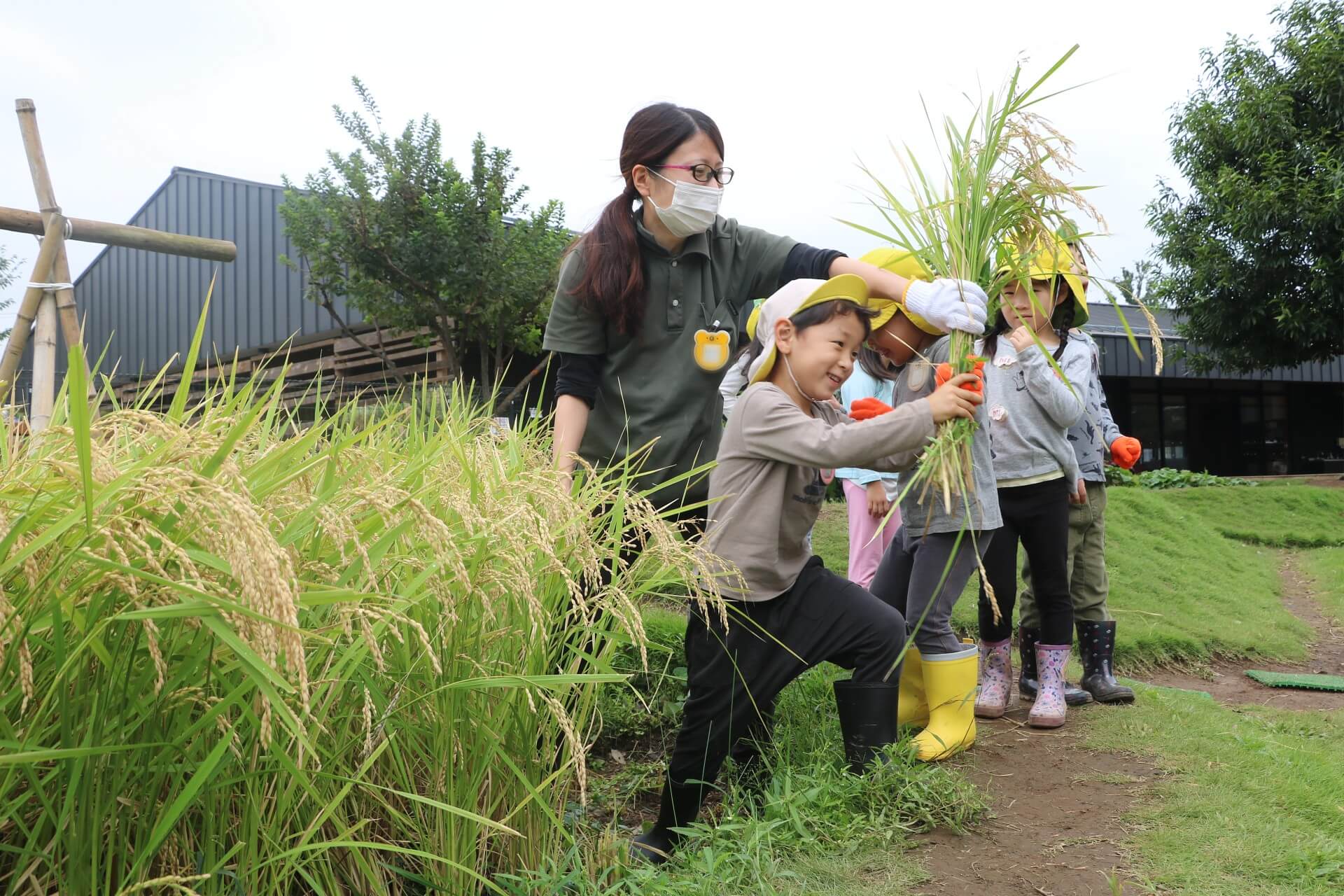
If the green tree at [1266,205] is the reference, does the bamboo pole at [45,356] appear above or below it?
below

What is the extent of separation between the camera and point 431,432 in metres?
3.07

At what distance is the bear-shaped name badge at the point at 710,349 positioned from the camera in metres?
2.96

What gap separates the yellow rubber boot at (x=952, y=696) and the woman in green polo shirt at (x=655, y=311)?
3.01ft

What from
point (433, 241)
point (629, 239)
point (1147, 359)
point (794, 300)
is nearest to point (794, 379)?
point (794, 300)

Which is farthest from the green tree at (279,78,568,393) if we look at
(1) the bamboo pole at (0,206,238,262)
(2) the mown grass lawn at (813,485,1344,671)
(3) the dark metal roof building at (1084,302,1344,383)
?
(3) the dark metal roof building at (1084,302,1344,383)

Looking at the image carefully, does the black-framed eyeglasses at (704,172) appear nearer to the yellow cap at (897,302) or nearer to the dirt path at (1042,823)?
the yellow cap at (897,302)

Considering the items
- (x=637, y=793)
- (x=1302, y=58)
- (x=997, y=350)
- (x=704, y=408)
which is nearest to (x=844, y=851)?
(x=637, y=793)

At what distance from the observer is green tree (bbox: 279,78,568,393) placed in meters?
11.5

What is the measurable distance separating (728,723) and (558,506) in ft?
2.68

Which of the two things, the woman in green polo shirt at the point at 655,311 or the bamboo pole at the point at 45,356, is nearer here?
the woman in green polo shirt at the point at 655,311

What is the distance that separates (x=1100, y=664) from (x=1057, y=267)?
1.86 metres

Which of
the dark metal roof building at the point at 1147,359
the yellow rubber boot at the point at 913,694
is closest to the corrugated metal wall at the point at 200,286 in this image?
the yellow rubber boot at the point at 913,694

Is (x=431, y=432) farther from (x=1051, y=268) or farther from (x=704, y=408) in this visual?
(x=1051, y=268)

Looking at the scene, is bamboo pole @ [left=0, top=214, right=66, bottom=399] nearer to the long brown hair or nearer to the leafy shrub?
the long brown hair
